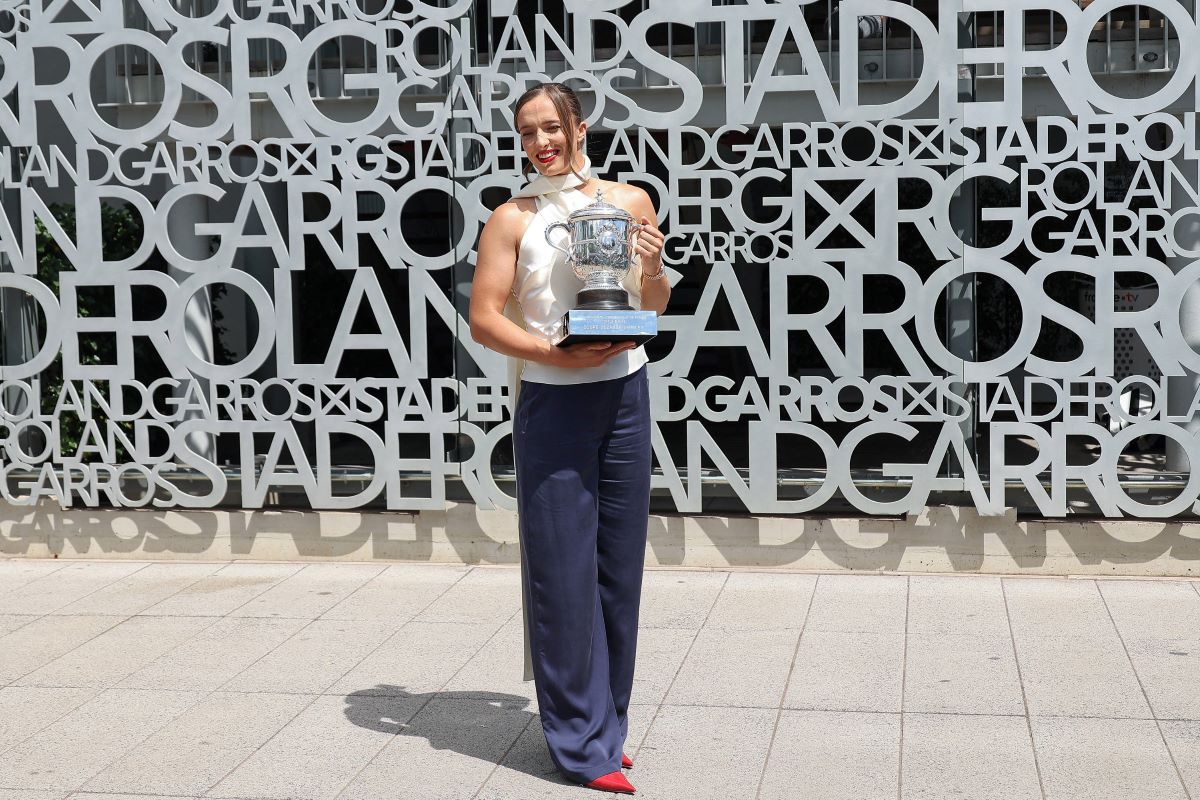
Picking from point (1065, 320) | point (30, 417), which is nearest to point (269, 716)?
point (30, 417)

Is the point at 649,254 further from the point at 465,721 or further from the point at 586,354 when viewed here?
the point at 465,721

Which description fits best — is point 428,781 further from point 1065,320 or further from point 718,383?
point 1065,320

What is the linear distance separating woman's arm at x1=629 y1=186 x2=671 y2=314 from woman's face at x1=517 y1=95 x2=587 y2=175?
24 cm

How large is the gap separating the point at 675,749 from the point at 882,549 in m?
2.62

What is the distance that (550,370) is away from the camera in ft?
13.4

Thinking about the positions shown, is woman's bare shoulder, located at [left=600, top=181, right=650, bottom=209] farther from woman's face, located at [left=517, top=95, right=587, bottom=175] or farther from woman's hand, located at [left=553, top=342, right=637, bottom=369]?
woman's hand, located at [left=553, top=342, right=637, bottom=369]

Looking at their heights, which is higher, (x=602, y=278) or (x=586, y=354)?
(x=602, y=278)

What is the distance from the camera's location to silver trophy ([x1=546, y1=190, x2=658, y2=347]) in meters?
3.86

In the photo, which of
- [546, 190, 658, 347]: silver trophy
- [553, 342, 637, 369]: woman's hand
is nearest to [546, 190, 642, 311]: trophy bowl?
[546, 190, 658, 347]: silver trophy

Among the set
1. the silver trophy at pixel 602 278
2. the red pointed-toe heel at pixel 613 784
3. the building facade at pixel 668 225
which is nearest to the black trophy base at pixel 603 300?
the silver trophy at pixel 602 278

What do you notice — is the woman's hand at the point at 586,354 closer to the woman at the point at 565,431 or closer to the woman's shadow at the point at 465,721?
the woman at the point at 565,431

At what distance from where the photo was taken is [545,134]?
13.4 feet

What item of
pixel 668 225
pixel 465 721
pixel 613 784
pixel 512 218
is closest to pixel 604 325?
pixel 512 218

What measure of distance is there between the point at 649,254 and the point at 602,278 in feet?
0.62
